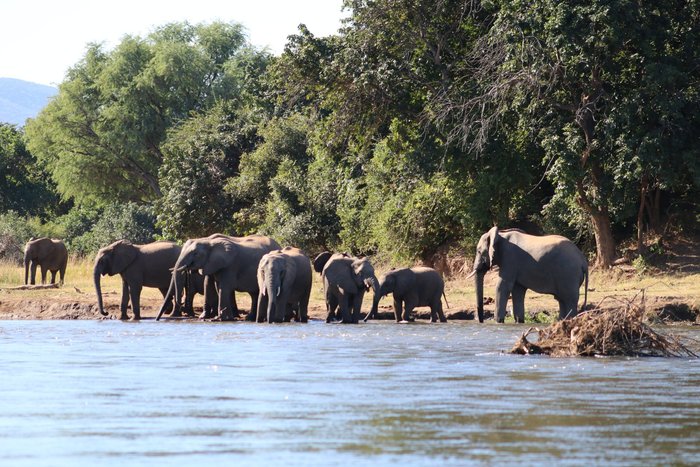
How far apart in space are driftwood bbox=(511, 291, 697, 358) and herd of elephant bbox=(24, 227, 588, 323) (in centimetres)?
696

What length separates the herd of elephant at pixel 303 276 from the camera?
82.8ft

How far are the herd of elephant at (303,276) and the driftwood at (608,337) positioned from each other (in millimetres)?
6957

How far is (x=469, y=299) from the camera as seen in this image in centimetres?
Result: 3028

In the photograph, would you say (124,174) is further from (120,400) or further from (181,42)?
(120,400)

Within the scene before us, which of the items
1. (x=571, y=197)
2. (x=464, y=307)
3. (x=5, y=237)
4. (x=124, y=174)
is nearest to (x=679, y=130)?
(x=571, y=197)

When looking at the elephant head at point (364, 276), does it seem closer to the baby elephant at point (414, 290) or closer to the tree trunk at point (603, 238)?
the baby elephant at point (414, 290)

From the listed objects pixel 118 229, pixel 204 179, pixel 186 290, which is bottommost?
pixel 186 290

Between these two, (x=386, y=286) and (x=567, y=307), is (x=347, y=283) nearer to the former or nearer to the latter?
(x=386, y=286)

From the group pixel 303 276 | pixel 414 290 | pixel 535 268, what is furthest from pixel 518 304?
pixel 303 276

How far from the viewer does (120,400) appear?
1271 cm

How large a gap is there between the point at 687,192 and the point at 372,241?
891cm

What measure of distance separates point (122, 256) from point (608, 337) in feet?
48.7

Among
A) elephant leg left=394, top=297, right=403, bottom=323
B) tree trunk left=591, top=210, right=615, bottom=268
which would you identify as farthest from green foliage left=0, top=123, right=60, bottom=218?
elephant leg left=394, top=297, right=403, bottom=323

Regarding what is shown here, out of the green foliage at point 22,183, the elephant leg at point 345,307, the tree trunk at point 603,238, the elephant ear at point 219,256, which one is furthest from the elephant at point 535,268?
the green foliage at point 22,183
